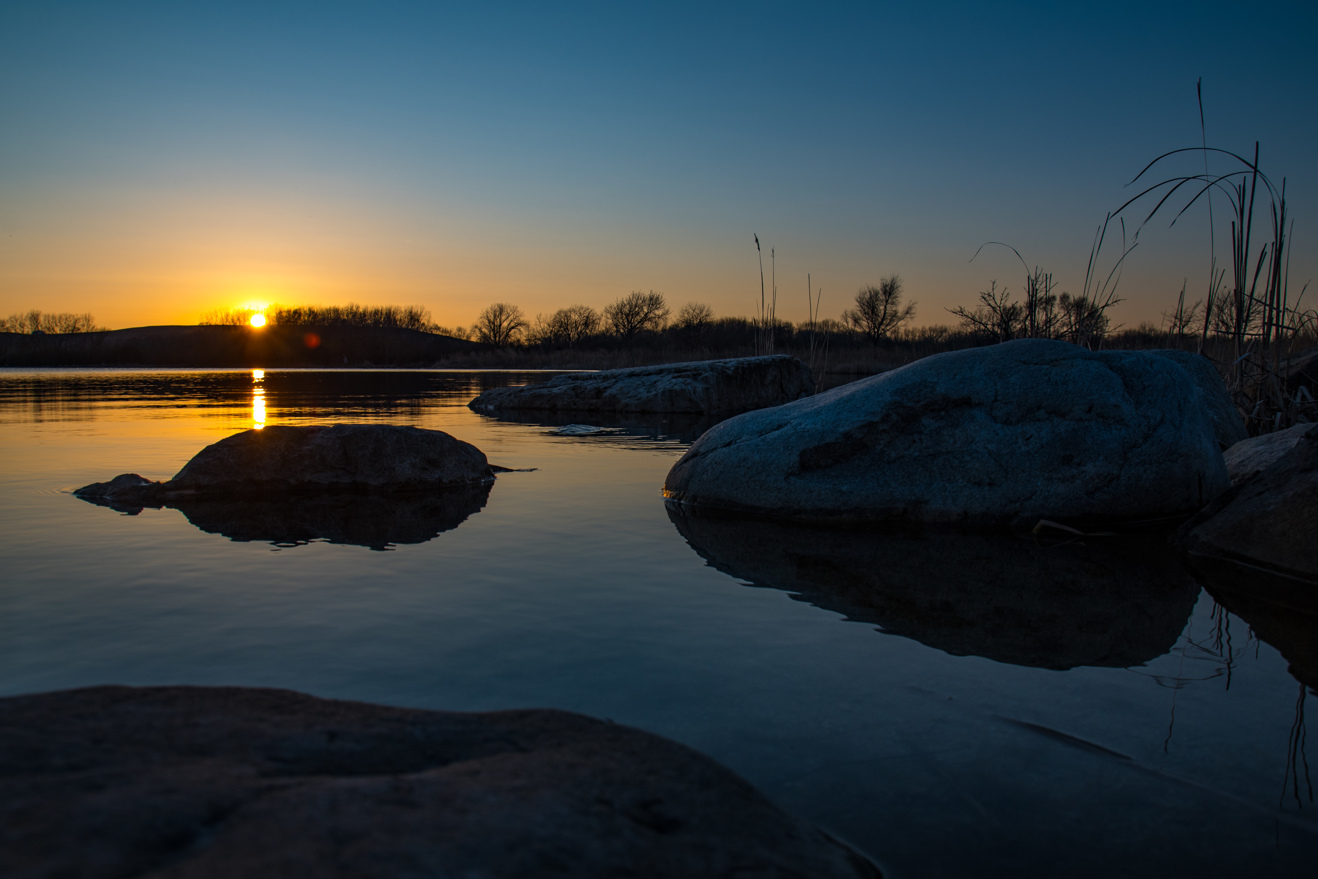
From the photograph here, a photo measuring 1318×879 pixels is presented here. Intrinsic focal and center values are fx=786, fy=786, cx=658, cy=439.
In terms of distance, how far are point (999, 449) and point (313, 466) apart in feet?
14.1

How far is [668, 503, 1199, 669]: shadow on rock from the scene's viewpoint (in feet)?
8.36

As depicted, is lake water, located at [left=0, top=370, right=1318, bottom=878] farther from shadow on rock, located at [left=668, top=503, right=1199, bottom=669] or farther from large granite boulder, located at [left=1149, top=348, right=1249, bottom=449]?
large granite boulder, located at [left=1149, top=348, right=1249, bottom=449]

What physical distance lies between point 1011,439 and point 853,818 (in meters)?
3.44

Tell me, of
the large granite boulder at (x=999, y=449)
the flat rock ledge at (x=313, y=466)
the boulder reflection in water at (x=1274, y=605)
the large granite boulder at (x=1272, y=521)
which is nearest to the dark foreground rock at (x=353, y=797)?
the boulder reflection in water at (x=1274, y=605)

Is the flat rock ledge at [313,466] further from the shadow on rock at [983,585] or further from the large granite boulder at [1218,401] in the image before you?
the large granite boulder at [1218,401]

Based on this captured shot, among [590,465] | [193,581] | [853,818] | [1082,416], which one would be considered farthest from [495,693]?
[590,465]

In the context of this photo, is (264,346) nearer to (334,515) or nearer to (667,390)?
(667,390)

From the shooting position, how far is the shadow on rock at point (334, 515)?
391cm

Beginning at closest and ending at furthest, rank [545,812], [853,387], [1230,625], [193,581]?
1. [545,812]
2. [1230,625]
3. [193,581]
4. [853,387]

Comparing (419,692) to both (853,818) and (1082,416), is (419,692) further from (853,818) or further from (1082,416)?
(1082,416)

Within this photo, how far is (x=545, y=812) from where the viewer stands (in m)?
1.12

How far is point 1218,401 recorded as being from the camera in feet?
19.1

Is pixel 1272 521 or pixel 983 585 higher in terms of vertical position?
pixel 1272 521

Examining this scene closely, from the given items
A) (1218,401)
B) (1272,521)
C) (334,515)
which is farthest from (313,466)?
(1218,401)
